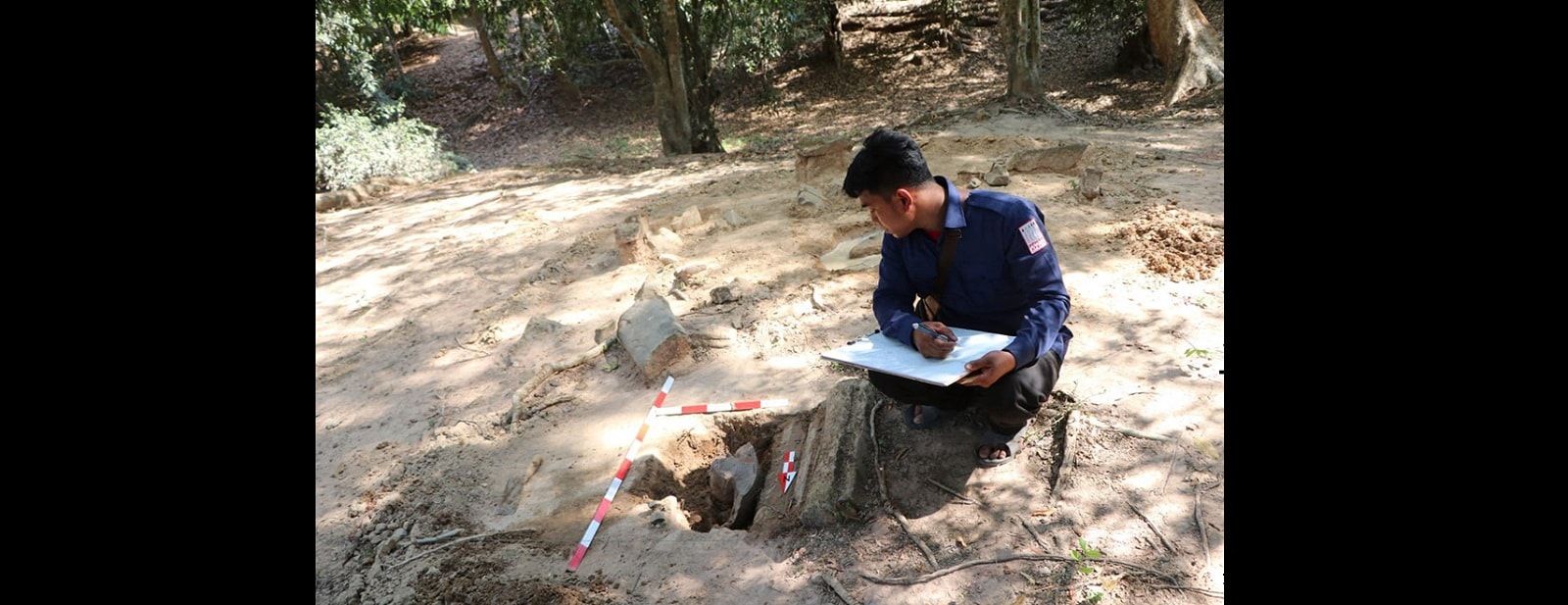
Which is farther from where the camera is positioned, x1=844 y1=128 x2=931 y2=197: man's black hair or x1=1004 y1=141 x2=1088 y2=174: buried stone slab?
x1=1004 y1=141 x2=1088 y2=174: buried stone slab

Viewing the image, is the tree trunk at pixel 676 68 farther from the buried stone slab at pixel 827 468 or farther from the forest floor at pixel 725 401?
the buried stone slab at pixel 827 468

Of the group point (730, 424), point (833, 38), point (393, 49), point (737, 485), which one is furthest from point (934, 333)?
point (393, 49)

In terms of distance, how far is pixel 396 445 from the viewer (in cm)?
403

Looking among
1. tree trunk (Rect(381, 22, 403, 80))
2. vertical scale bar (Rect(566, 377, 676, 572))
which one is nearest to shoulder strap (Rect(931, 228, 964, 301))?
vertical scale bar (Rect(566, 377, 676, 572))

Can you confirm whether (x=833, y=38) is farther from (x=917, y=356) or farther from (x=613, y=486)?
(x=917, y=356)

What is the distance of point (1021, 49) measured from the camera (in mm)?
11242

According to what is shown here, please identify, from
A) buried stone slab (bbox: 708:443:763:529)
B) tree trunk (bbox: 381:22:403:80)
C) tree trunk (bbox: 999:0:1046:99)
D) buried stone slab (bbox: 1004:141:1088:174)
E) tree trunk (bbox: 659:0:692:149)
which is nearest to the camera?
buried stone slab (bbox: 708:443:763:529)

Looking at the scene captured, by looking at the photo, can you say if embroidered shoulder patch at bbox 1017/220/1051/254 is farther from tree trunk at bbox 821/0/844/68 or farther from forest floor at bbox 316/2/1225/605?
tree trunk at bbox 821/0/844/68

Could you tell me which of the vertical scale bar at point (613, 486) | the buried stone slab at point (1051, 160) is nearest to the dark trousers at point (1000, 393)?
the vertical scale bar at point (613, 486)

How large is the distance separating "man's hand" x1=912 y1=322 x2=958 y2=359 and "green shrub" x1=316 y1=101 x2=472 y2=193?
32.3 ft

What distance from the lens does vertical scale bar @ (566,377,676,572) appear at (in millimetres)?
2877

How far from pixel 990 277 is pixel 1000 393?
0.39m

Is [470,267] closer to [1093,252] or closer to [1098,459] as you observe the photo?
[1093,252]

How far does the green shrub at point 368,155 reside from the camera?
10.6 meters
